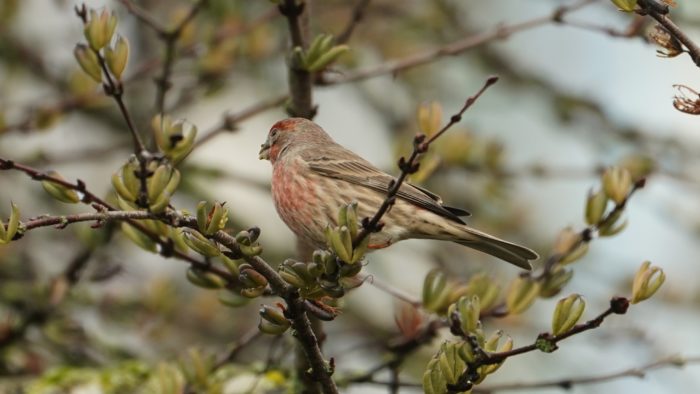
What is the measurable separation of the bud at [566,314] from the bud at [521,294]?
3.43 ft

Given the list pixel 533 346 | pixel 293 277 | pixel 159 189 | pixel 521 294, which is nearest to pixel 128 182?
pixel 159 189

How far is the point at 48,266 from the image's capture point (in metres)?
8.96

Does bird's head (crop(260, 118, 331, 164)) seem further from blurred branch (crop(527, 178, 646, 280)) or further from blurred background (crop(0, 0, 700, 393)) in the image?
blurred branch (crop(527, 178, 646, 280))

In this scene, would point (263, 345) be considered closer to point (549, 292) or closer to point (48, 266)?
point (48, 266)

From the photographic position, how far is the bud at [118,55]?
3.32m

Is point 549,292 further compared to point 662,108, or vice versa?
point 662,108

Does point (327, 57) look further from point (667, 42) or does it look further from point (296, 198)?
point (667, 42)

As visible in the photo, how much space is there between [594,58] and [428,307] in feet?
29.3

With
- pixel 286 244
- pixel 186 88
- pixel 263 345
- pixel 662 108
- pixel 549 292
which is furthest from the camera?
pixel 662 108

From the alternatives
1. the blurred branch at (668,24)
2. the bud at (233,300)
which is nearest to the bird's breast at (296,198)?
the bud at (233,300)

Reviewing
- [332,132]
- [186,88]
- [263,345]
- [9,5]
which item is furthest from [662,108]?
[9,5]

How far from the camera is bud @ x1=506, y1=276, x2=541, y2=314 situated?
4.00 m

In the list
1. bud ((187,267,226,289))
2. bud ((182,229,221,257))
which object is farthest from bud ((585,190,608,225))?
bud ((182,229,221,257))

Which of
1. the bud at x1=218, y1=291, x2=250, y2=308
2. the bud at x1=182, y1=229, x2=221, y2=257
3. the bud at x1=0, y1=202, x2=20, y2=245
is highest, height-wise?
the bud at x1=0, y1=202, x2=20, y2=245
